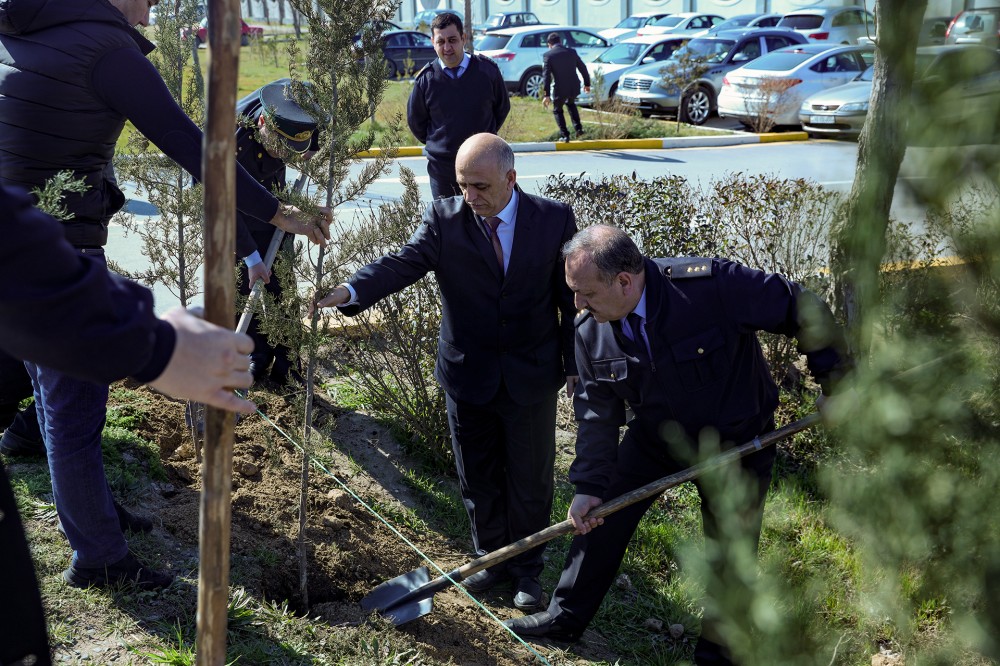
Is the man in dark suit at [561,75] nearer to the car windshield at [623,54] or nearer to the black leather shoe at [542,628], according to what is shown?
the car windshield at [623,54]

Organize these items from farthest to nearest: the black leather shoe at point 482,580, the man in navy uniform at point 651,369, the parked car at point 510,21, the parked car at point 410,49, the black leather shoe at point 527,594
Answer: the parked car at point 510,21, the parked car at point 410,49, the black leather shoe at point 482,580, the black leather shoe at point 527,594, the man in navy uniform at point 651,369

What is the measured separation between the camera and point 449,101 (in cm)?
743

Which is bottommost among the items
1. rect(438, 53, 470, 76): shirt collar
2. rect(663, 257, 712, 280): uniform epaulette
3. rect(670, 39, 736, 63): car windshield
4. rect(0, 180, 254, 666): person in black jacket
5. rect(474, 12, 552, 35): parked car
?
rect(663, 257, 712, 280): uniform epaulette

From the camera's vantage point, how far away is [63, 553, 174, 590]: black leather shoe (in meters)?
3.18

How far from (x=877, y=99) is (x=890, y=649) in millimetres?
758

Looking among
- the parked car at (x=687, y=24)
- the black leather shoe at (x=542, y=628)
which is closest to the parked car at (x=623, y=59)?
the parked car at (x=687, y=24)

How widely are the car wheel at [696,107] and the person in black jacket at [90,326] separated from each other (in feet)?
57.6

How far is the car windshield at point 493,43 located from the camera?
21.7 meters

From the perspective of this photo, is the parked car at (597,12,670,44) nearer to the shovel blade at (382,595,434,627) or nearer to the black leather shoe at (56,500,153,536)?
the shovel blade at (382,595,434,627)

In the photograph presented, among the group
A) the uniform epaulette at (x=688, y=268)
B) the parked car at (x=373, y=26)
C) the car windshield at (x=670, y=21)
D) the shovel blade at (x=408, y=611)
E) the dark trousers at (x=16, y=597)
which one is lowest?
the shovel blade at (x=408, y=611)

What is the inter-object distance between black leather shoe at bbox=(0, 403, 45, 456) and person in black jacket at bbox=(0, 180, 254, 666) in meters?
2.57

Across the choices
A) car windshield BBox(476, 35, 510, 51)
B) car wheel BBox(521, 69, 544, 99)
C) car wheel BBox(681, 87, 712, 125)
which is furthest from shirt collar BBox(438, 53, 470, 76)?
car windshield BBox(476, 35, 510, 51)

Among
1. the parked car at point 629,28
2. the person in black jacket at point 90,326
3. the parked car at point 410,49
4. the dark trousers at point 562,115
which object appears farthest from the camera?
the parked car at point 629,28

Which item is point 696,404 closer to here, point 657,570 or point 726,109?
point 657,570
